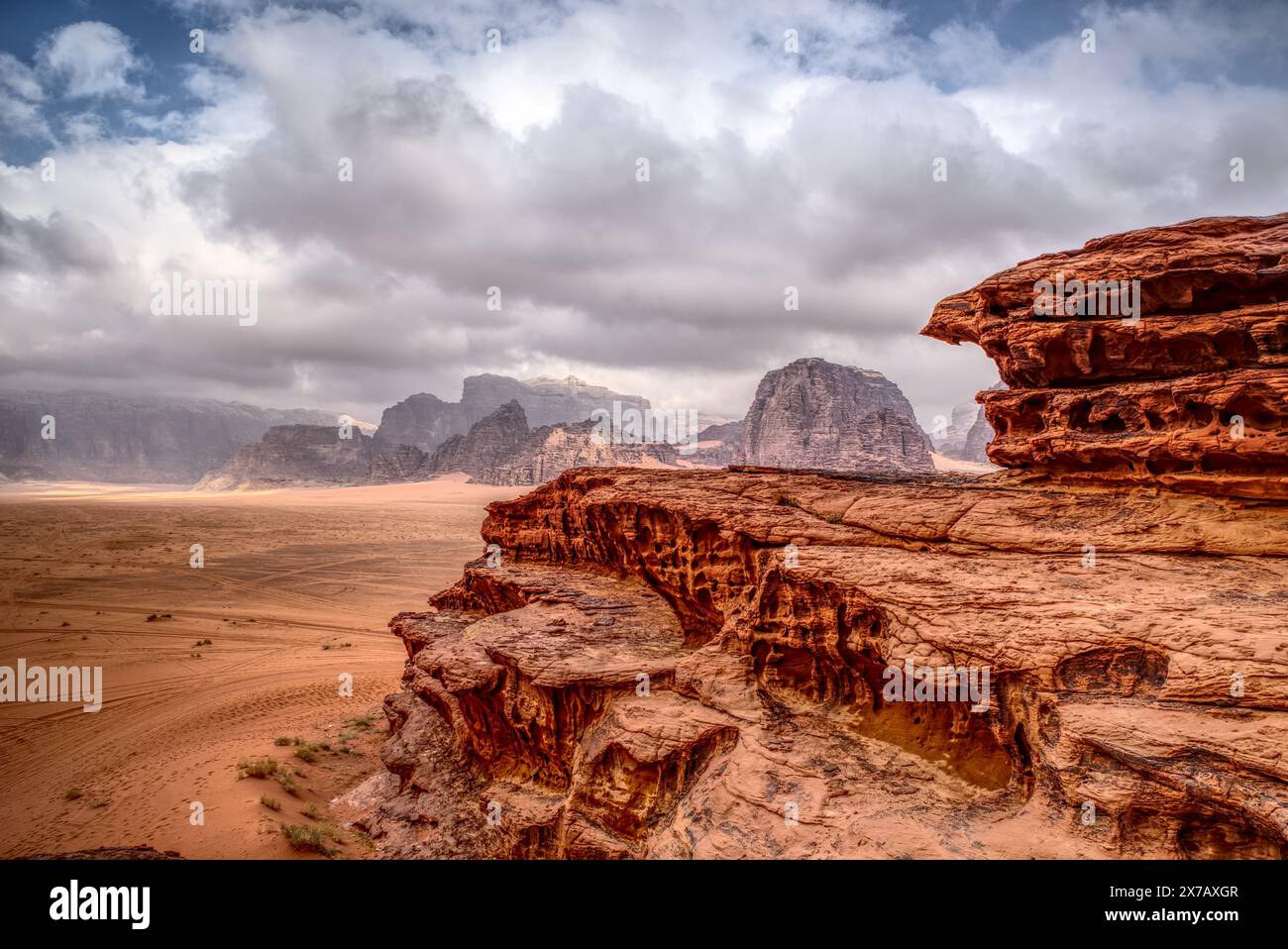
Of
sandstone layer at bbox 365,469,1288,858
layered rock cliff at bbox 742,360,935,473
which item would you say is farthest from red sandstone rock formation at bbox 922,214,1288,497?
layered rock cliff at bbox 742,360,935,473

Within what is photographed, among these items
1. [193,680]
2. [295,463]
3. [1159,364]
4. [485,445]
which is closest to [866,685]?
[1159,364]

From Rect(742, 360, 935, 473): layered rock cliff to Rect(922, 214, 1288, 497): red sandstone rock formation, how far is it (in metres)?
82.8

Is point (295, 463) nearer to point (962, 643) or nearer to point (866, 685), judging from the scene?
point (866, 685)

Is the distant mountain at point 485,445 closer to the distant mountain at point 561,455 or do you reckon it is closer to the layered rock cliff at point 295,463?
the distant mountain at point 561,455

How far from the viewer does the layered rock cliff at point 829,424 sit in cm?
10038

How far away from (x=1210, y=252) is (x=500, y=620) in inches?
555

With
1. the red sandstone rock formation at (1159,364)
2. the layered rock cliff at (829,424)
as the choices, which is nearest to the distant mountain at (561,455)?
the layered rock cliff at (829,424)

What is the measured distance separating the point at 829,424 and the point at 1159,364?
104 m

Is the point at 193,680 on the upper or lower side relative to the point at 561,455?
lower

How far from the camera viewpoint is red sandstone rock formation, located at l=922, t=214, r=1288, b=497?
8227 millimetres

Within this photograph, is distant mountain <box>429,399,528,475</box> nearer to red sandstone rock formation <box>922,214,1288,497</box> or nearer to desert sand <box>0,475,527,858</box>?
desert sand <box>0,475,527,858</box>

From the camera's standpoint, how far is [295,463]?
143875 mm

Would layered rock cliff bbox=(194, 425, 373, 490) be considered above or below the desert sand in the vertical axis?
above
